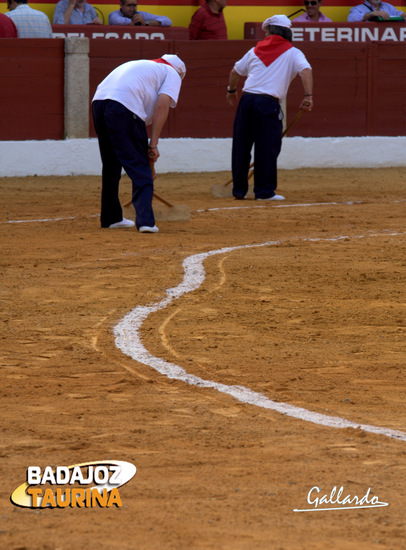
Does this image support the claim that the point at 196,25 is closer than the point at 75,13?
No

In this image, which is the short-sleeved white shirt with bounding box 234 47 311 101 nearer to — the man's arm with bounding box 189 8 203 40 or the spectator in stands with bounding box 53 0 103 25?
the man's arm with bounding box 189 8 203 40

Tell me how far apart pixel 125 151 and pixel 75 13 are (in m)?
7.66

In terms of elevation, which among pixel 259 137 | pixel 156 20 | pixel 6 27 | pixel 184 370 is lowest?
pixel 184 370

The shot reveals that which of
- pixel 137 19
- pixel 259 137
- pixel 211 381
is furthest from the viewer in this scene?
pixel 137 19

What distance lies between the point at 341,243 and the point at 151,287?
223 cm

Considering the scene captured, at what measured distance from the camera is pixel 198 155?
14547mm

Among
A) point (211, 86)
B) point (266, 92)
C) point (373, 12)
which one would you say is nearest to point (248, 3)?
point (373, 12)

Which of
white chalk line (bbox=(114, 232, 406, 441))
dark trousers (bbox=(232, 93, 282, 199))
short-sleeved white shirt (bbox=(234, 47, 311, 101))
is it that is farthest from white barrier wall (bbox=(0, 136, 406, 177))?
white chalk line (bbox=(114, 232, 406, 441))

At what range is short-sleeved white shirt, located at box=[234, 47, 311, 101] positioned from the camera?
1041 cm

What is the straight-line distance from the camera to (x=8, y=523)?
2.71m

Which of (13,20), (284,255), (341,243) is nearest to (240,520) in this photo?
(284,255)

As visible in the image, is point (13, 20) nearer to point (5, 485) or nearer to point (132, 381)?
point (132, 381)

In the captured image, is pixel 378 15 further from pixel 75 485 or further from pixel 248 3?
pixel 75 485

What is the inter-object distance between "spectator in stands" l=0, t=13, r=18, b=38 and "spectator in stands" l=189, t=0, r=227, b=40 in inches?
117
